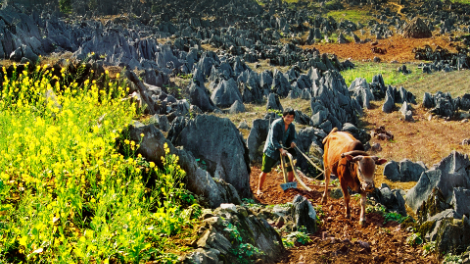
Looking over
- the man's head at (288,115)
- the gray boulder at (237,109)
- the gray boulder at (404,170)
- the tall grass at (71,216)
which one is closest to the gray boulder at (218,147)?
the man's head at (288,115)

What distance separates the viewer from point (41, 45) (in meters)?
29.0

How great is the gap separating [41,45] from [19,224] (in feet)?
95.5

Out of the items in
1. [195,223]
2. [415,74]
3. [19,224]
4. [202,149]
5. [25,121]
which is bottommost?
[415,74]

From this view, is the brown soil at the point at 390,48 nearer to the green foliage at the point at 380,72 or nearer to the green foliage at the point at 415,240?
the green foliage at the point at 380,72

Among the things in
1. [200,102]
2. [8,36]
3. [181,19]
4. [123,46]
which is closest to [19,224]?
[200,102]

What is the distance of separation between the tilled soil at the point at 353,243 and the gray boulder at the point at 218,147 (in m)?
0.94

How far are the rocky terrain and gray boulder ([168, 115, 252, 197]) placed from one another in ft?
0.09

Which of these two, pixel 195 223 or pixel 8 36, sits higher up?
pixel 8 36

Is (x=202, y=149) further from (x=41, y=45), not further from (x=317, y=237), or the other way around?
(x=41, y=45)

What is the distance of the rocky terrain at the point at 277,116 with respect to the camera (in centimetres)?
621

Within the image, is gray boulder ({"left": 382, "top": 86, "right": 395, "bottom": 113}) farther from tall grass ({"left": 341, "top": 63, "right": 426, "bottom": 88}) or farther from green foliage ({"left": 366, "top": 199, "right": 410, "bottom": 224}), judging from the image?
green foliage ({"left": 366, "top": 199, "right": 410, "bottom": 224})

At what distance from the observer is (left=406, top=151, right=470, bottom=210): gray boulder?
10.1 metres

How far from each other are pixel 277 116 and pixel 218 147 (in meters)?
7.23

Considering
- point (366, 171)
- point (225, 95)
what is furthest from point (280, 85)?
point (366, 171)
